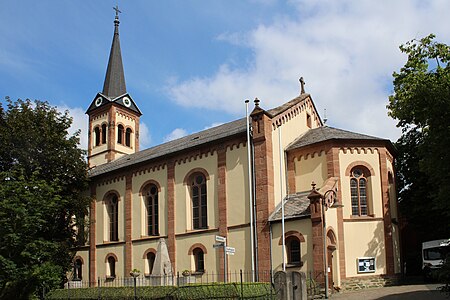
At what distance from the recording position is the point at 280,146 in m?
27.6

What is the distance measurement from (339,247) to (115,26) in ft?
126

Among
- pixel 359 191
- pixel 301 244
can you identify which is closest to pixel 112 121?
pixel 359 191

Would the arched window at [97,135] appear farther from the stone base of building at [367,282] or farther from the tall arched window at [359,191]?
the stone base of building at [367,282]

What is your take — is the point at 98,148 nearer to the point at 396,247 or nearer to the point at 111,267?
the point at 111,267

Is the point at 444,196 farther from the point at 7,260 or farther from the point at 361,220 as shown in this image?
the point at 7,260

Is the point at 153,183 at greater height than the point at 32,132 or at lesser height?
lesser

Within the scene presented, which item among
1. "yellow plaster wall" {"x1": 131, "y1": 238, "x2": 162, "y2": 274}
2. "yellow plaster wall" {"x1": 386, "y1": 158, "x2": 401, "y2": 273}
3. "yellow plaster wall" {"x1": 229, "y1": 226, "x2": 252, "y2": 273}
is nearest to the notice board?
"yellow plaster wall" {"x1": 386, "y1": 158, "x2": 401, "y2": 273}

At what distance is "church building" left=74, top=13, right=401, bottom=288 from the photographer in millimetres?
25000

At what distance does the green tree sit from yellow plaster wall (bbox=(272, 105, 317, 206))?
1243 cm

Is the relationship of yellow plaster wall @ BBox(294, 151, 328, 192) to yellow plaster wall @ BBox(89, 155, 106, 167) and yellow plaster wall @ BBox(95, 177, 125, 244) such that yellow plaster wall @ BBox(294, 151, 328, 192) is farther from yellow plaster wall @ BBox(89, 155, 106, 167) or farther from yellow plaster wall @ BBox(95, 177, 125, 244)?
yellow plaster wall @ BBox(89, 155, 106, 167)

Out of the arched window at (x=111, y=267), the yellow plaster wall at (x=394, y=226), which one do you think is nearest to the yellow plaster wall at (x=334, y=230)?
the yellow plaster wall at (x=394, y=226)

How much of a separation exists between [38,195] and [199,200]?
9.46m

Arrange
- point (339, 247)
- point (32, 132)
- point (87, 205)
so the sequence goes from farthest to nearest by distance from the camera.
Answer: point (87, 205), point (32, 132), point (339, 247)

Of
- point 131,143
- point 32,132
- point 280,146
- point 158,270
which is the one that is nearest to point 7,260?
point 158,270
